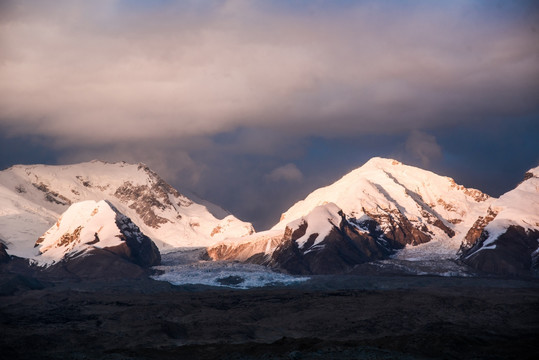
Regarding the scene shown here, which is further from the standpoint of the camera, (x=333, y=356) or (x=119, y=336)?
(x=119, y=336)

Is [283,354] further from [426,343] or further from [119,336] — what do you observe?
[119,336]

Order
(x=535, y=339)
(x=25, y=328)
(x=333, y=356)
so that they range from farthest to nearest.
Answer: (x=25, y=328)
(x=535, y=339)
(x=333, y=356)

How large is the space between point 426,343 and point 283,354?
2718 centimetres

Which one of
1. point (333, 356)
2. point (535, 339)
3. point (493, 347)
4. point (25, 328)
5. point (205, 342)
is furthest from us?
point (25, 328)

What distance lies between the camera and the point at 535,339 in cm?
16075

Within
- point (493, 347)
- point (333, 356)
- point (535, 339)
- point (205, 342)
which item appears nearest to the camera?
point (333, 356)

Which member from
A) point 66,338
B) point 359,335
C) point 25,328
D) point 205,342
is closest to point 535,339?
point 359,335

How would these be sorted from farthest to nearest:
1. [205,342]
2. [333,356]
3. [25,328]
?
[25,328]
[205,342]
[333,356]

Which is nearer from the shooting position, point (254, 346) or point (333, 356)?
point (333, 356)

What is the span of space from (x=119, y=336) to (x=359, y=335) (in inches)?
2056

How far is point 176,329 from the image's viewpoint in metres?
196

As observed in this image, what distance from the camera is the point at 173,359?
150375 millimetres

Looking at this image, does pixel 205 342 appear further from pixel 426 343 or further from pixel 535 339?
pixel 535 339

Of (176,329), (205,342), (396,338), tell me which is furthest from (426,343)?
(176,329)
